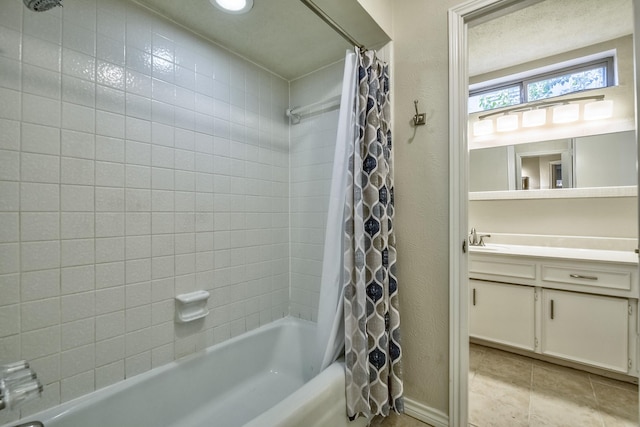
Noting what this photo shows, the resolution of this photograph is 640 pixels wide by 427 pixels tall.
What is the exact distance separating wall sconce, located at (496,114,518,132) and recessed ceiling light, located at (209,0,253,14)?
2.37m

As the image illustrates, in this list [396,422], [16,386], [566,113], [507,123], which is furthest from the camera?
[507,123]

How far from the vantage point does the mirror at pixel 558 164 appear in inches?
79.4

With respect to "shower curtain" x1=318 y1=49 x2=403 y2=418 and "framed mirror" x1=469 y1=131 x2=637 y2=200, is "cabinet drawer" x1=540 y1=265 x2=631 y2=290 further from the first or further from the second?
"shower curtain" x1=318 y1=49 x2=403 y2=418

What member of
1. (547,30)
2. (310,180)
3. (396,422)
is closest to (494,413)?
(396,422)

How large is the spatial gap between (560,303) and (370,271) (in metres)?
1.60

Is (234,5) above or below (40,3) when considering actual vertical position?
above

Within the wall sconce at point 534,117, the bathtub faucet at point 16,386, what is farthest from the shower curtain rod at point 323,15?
the wall sconce at point 534,117

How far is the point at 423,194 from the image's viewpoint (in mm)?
1424

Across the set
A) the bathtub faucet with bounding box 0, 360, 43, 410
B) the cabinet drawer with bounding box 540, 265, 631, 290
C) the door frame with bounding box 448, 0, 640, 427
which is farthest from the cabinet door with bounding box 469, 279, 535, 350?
the bathtub faucet with bounding box 0, 360, 43, 410

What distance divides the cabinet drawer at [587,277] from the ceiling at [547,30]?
1.72 m

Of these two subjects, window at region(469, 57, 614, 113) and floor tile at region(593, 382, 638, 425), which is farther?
window at region(469, 57, 614, 113)

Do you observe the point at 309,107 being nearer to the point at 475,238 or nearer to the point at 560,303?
the point at 475,238

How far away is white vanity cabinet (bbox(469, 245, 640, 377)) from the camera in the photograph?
1.68 m

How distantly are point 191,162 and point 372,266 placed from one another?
1.11 meters
